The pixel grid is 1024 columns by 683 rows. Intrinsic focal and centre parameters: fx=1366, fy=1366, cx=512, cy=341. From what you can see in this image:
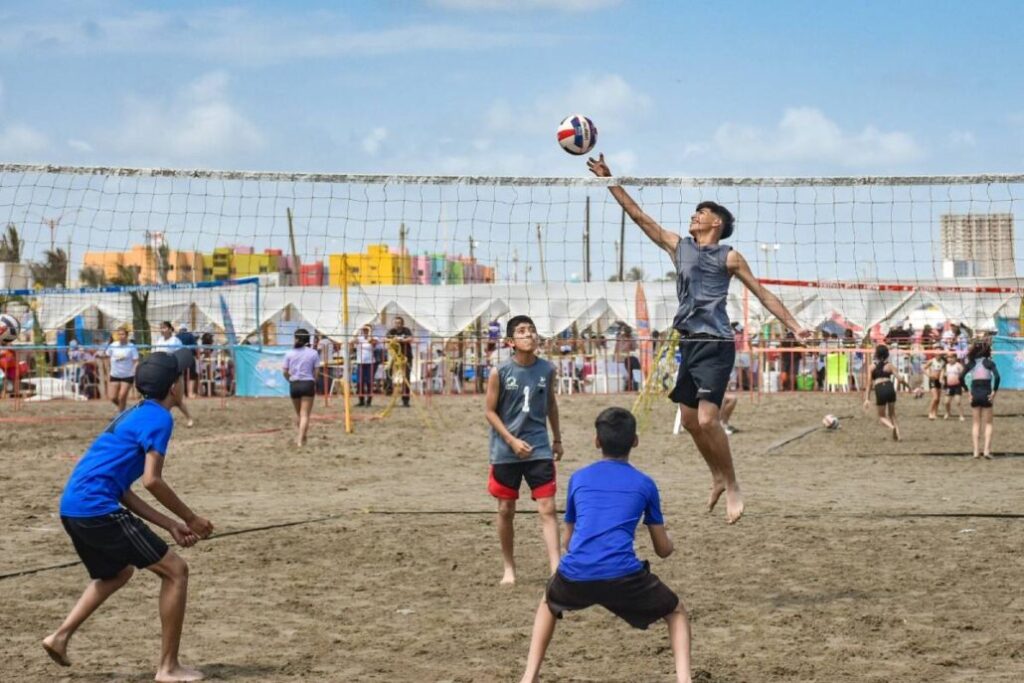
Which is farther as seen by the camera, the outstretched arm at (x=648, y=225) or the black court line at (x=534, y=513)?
the black court line at (x=534, y=513)

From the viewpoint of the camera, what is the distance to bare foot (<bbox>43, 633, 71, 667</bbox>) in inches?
236

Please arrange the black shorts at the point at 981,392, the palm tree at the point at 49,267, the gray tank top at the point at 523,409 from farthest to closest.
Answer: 1. the black shorts at the point at 981,392
2. the palm tree at the point at 49,267
3. the gray tank top at the point at 523,409

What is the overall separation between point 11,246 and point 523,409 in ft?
18.3

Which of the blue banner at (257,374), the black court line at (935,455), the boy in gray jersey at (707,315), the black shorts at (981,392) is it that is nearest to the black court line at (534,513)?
the boy in gray jersey at (707,315)

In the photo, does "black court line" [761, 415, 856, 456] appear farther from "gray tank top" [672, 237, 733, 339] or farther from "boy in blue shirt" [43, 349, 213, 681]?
"boy in blue shirt" [43, 349, 213, 681]

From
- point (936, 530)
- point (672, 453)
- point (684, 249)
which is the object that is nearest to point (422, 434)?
point (672, 453)

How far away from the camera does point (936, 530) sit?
33.3 ft

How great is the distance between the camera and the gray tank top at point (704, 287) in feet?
26.9

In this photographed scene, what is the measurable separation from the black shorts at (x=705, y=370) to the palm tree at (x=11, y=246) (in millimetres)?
6180

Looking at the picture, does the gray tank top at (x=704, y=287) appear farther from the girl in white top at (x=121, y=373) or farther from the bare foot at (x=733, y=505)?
the girl in white top at (x=121, y=373)

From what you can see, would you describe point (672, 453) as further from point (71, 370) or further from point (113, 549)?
point (71, 370)

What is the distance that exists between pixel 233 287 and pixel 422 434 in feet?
42.0

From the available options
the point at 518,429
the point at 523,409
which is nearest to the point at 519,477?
the point at 518,429

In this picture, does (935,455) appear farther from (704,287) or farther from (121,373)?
(121,373)
